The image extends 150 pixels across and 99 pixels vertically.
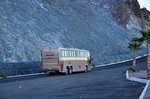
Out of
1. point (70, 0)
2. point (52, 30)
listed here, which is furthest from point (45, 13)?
point (70, 0)

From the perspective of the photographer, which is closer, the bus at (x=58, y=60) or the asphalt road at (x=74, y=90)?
the asphalt road at (x=74, y=90)

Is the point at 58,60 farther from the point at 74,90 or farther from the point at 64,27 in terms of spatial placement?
the point at 64,27

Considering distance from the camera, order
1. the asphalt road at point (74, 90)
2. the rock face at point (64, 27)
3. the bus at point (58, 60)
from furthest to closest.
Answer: the rock face at point (64, 27) < the bus at point (58, 60) < the asphalt road at point (74, 90)

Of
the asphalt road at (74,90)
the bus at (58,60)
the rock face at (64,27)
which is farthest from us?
the rock face at (64,27)

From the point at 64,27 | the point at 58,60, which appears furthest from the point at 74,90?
the point at 64,27

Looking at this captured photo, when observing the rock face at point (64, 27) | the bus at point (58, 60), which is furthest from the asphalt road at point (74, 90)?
the rock face at point (64, 27)

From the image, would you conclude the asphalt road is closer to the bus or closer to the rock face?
the bus

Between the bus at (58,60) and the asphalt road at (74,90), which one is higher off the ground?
the bus at (58,60)

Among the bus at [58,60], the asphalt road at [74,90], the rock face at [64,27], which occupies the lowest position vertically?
the asphalt road at [74,90]

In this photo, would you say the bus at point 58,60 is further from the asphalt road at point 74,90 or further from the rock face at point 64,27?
the asphalt road at point 74,90

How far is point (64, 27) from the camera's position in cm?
7781

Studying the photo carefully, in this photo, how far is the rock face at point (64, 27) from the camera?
197 feet

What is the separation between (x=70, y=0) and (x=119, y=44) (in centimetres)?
1467

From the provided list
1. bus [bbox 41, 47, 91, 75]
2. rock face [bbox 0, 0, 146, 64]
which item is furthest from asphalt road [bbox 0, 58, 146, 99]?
rock face [bbox 0, 0, 146, 64]
